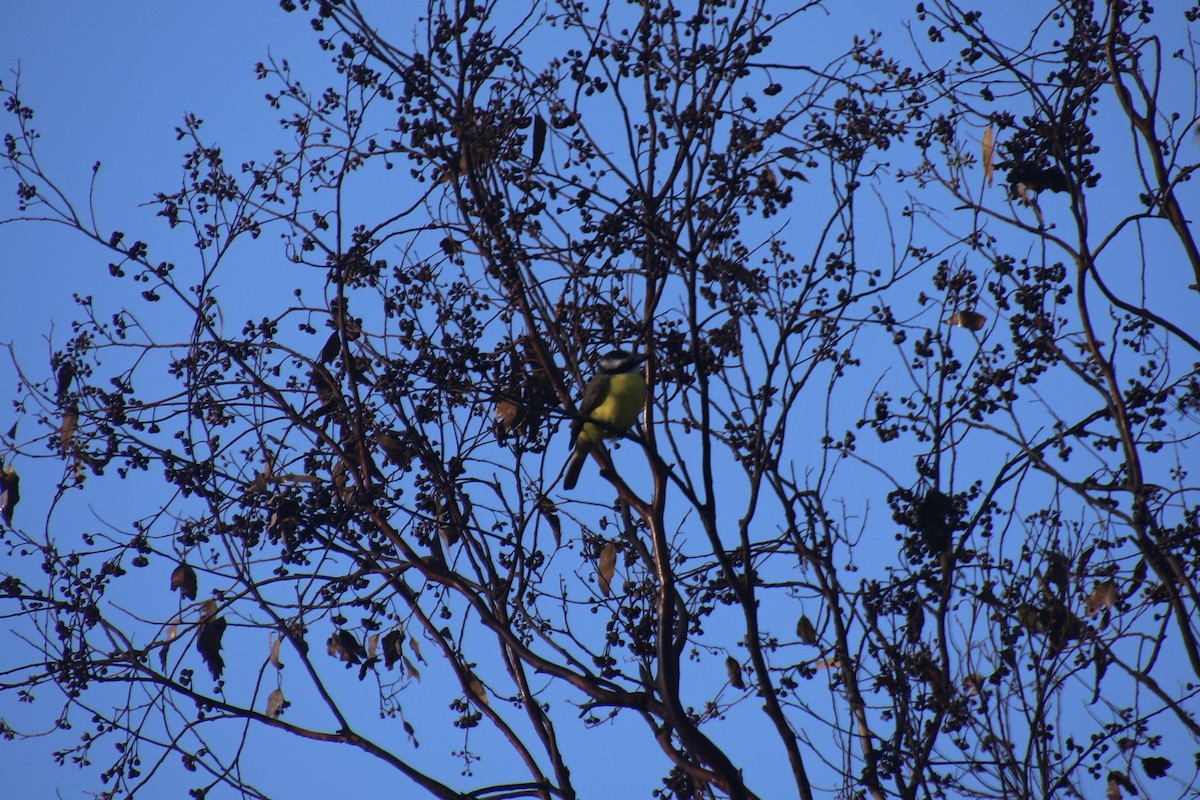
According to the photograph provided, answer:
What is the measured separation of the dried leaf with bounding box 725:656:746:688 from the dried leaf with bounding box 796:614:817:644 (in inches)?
12.4

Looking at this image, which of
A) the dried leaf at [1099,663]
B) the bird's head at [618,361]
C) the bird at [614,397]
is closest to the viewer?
the dried leaf at [1099,663]

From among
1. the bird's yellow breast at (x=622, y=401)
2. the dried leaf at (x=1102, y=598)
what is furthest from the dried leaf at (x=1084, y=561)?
the bird's yellow breast at (x=622, y=401)

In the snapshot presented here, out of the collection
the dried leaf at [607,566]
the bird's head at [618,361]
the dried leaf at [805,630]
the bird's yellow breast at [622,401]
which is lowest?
the dried leaf at [805,630]

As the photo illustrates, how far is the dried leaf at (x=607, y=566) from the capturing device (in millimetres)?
5363

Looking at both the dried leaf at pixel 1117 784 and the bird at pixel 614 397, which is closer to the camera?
the dried leaf at pixel 1117 784

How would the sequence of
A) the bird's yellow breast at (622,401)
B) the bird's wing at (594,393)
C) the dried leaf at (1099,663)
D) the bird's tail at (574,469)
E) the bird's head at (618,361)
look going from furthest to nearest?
the bird's tail at (574,469) → the bird's yellow breast at (622,401) → the bird's wing at (594,393) → the bird's head at (618,361) → the dried leaf at (1099,663)

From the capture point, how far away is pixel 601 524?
5.66 m

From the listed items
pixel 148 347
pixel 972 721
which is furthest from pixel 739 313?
pixel 148 347

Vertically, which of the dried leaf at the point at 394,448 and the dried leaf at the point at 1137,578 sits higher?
the dried leaf at the point at 394,448

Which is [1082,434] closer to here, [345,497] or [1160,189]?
[1160,189]

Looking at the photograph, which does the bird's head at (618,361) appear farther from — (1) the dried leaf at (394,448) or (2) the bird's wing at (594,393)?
(1) the dried leaf at (394,448)

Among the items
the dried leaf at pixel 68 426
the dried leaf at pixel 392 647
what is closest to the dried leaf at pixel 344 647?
the dried leaf at pixel 392 647

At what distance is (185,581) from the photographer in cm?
504

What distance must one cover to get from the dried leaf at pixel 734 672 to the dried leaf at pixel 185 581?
2.36m
